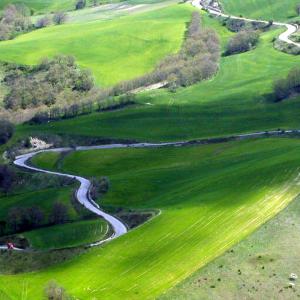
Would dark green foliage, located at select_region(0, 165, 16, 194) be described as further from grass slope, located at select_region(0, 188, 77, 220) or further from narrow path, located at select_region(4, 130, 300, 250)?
grass slope, located at select_region(0, 188, 77, 220)

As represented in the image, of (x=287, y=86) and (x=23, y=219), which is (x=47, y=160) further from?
(x=287, y=86)

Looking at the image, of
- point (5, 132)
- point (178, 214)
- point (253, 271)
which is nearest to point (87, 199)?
point (178, 214)

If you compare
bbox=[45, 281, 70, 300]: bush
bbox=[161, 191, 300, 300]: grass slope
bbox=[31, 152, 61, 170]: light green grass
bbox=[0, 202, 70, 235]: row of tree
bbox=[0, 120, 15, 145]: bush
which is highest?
bbox=[45, 281, 70, 300]: bush

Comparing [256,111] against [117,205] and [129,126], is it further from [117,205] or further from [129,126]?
[117,205]

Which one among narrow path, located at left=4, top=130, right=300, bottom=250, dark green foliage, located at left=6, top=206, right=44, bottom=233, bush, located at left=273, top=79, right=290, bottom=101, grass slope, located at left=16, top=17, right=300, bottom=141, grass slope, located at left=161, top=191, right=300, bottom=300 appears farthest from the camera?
bush, located at left=273, top=79, right=290, bottom=101

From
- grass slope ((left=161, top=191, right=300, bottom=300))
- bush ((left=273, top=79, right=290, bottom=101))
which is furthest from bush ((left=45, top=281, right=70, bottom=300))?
bush ((left=273, top=79, right=290, bottom=101))

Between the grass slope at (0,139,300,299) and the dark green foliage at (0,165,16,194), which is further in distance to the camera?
the dark green foliage at (0,165,16,194)

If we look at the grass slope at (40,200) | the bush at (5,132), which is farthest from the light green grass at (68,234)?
the bush at (5,132)
